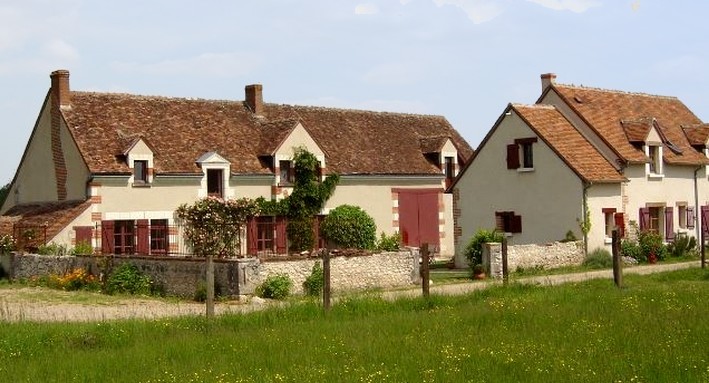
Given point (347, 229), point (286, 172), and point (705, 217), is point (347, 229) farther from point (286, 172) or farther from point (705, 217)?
Result: point (705, 217)

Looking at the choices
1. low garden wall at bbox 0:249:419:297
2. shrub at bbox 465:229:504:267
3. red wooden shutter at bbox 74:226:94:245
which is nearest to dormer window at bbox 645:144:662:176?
shrub at bbox 465:229:504:267

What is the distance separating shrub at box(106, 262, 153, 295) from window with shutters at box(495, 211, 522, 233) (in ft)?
49.7

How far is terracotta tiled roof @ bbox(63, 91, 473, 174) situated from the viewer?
35281mm

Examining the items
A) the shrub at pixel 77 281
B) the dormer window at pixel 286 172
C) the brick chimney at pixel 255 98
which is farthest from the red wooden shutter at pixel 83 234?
the brick chimney at pixel 255 98

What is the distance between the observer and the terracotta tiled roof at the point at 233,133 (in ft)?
116

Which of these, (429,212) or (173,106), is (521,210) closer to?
(429,212)

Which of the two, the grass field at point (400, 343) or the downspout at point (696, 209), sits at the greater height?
the downspout at point (696, 209)

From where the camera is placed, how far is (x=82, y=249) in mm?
31375

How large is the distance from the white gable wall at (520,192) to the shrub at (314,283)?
11697 mm

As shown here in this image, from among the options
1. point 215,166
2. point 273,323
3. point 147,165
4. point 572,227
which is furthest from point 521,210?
point 273,323

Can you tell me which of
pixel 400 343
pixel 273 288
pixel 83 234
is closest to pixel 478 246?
pixel 273 288

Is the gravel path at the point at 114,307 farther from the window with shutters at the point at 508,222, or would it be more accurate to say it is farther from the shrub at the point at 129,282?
the window with shutters at the point at 508,222

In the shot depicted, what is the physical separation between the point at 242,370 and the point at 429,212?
31.5m

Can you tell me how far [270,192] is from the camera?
1506 inches
